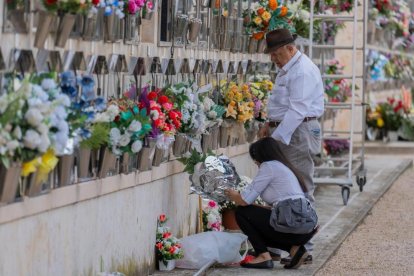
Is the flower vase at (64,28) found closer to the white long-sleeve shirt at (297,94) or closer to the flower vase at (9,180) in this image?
the flower vase at (9,180)

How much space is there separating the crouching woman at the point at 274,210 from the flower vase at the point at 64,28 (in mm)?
2920

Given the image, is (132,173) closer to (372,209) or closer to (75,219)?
(75,219)

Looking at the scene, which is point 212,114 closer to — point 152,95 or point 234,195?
point 234,195

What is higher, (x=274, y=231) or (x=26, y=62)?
(x=26, y=62)

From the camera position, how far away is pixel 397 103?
26.5 m

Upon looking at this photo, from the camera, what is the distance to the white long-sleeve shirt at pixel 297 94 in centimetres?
1065

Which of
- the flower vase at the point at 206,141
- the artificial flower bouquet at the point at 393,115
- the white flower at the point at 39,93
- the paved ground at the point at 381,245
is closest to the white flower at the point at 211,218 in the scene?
the flower vase at the point at 206,141

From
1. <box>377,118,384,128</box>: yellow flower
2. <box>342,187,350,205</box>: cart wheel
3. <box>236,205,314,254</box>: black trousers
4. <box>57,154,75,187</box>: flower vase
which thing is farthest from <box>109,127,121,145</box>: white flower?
<box>377,118,384,128</box>: yellow flower

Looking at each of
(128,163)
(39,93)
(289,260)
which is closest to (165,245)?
(128,163)

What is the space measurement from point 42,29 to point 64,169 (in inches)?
33.4

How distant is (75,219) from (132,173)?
4.11 ft

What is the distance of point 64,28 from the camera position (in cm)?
748

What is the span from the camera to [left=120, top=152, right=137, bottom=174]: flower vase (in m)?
8.79

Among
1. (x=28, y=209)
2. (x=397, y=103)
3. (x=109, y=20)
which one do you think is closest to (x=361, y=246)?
(x=109, y=20)
